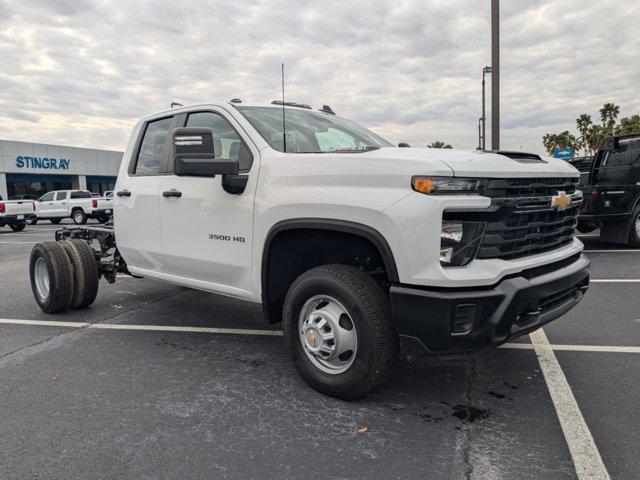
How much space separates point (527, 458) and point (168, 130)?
395 centimetres

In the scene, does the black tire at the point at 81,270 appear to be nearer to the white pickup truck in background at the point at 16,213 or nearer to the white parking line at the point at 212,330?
the white parking line at the point at 212,330

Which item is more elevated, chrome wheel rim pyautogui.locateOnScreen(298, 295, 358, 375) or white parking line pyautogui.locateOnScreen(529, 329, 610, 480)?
chrome wheel rim pyautogui.locateOnScreen(298, 295, 358, 375)

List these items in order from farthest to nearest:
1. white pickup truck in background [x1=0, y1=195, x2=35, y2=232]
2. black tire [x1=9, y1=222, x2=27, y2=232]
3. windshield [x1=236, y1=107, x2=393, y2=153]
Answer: black tire [x1=9, y1=222, x2=27, y2=232] < white pickup truck in background [x1=0, y1=195, x2=35, y2=232] < windshield [x1=236, y1=107, x2=393, y2=153]

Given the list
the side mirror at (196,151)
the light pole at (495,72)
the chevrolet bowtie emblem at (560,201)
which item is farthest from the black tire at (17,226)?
the chevrolet bowtie emblem at (560,201)

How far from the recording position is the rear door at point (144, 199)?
15.5ft

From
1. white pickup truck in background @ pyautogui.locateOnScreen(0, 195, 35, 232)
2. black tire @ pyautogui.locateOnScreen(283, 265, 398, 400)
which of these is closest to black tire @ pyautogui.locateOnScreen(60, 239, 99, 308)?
black tire @ pyautogui.locateOnScreen(283, 265, 398, 400)

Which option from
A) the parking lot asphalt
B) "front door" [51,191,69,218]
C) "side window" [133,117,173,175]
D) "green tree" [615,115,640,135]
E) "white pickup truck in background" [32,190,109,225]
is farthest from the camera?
"green tree" [615,115,640,135]

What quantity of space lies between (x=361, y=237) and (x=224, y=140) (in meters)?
1.63

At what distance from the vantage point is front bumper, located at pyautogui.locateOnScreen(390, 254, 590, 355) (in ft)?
9.12

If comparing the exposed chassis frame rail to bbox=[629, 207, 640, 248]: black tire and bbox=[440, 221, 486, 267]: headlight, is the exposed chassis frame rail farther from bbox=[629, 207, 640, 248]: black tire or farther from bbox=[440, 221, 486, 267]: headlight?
bbox=[629, 207, 640, 248]: black tire

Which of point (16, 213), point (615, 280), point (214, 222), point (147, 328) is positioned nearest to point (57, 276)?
point (147, 328)

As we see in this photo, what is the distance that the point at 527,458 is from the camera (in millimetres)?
2629

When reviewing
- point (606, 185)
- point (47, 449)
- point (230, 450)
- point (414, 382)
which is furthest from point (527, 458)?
point (606, 185)

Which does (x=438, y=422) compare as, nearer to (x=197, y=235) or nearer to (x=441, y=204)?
(x=441, y=204)
